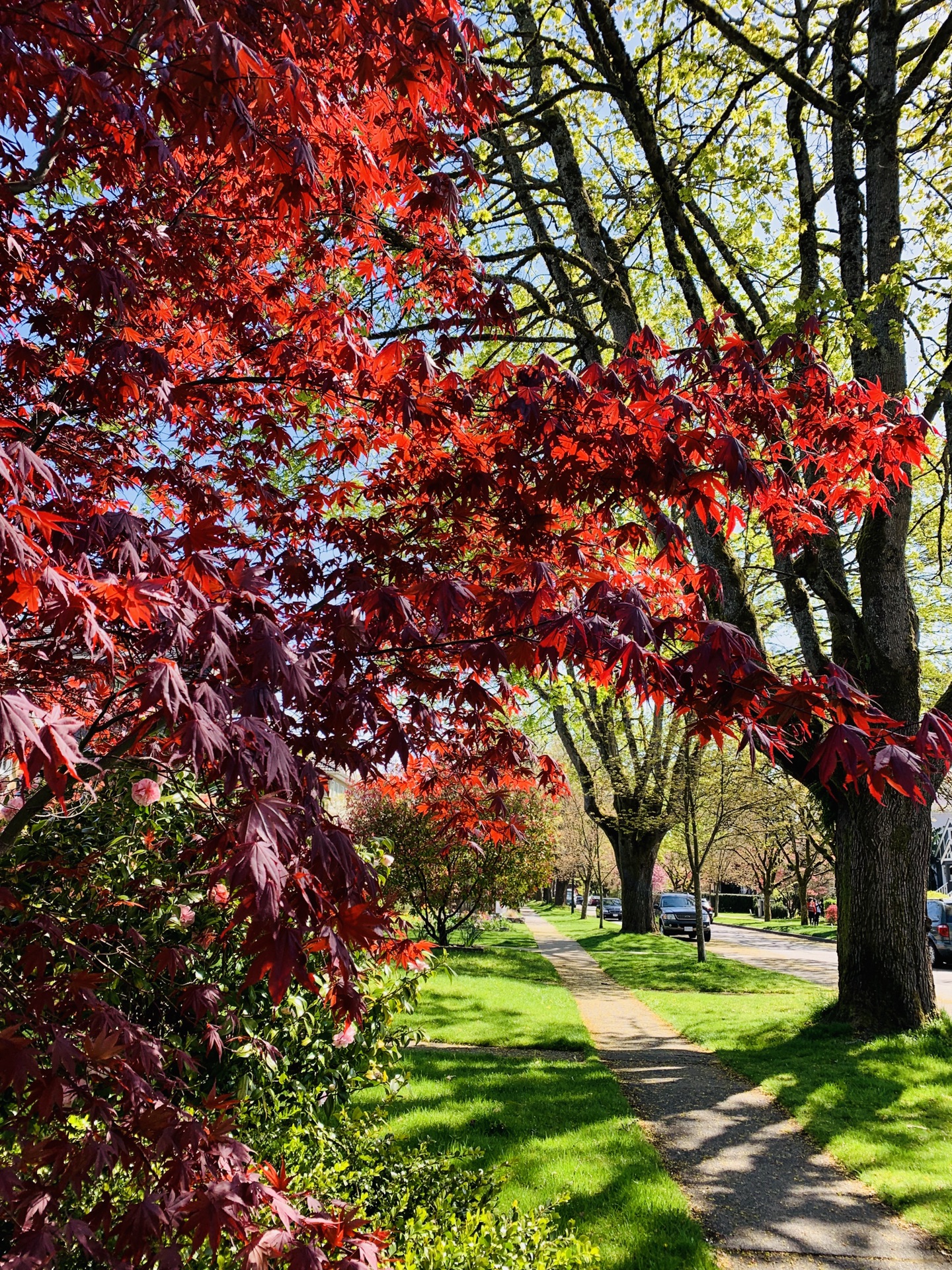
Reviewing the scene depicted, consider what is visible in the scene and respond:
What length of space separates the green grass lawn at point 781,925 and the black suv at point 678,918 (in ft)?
16.4

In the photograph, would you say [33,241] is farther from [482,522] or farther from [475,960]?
[475,960]

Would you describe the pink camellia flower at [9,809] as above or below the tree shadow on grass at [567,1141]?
above

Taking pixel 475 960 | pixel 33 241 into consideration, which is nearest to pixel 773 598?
pixel 475 960

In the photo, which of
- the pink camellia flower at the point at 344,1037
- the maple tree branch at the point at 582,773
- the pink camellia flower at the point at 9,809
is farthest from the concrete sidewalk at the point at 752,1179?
the maple tree branch at the point at 582,773

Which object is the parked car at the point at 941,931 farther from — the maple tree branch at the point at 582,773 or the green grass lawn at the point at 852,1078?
the maple tree branch at the point at 582,773

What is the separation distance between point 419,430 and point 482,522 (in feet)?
1.94

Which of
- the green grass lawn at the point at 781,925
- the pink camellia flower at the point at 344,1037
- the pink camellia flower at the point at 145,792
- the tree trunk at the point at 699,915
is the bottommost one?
the green grass lawn at the point at 781,925

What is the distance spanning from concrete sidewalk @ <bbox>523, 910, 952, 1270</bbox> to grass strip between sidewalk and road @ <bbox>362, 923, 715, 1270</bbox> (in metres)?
0.26

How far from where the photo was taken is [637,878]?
954 inches

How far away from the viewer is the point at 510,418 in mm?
3770

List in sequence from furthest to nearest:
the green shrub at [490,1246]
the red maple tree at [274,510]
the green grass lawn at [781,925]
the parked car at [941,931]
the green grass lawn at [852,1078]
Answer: the green grass lawn at [781,925] < the parked car at [941,931] < the green grass lawn at [852,1078] < the green shrub at [490,1246] < the red maple tree at [274,510]

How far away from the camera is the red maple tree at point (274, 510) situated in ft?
6.47

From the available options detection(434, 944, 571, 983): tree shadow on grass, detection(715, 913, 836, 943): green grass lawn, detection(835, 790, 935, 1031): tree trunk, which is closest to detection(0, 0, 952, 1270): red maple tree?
detection(835, 790, 935, 1031): tree trunk

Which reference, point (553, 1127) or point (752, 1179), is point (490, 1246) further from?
point (752, 1179)
